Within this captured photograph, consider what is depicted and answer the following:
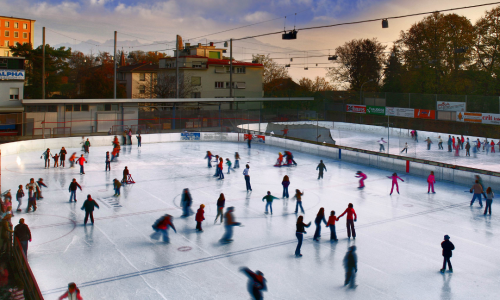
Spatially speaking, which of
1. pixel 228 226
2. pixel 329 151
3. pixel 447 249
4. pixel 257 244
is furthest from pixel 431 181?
pixel 228 226

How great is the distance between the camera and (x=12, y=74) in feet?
131

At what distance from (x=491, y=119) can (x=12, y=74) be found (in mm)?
44693

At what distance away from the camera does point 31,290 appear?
29.8 ft

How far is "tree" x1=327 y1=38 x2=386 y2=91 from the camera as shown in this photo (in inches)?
3086

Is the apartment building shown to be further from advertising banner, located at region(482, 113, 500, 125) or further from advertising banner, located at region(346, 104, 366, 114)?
advertising banner, located at region(482, 113, 500, 125)

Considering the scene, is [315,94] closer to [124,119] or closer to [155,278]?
[124,119]

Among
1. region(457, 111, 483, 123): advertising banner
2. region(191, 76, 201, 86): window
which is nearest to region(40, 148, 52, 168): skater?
region(457, 111, 483, 123): advertising banner

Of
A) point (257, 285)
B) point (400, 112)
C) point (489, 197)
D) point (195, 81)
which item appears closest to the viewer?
point (257, 285)

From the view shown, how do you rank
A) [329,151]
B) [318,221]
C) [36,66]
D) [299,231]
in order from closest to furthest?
[299,231]
[318,221]
[329,151]
[36,66]

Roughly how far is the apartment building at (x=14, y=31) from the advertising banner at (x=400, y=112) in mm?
90981

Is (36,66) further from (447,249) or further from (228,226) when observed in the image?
(447,249)

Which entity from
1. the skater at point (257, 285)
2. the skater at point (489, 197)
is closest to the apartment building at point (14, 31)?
the skater at point (489, 197)

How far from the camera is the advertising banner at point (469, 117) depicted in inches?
1713

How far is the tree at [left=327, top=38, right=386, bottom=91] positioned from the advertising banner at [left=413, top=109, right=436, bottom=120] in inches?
1142
